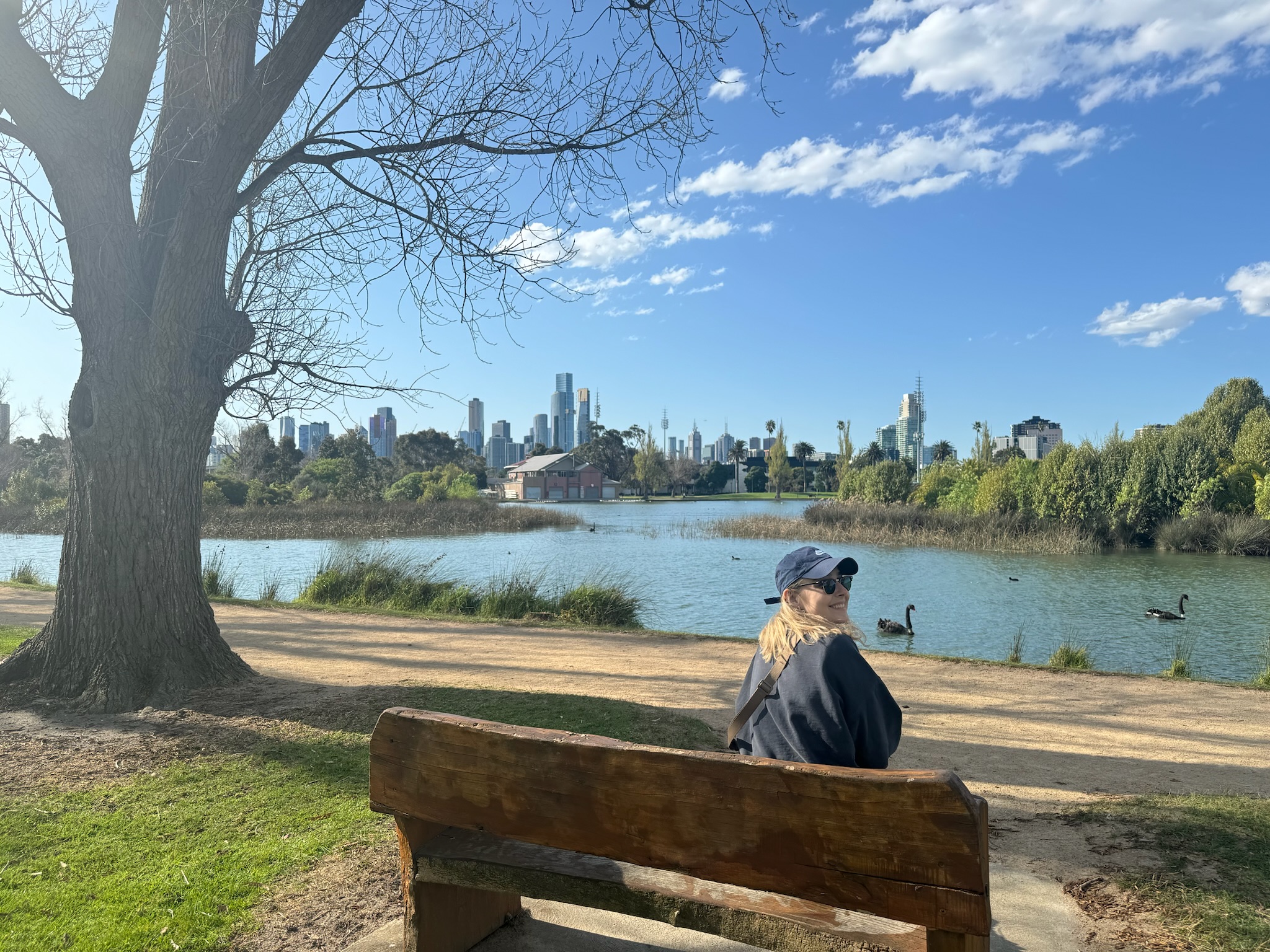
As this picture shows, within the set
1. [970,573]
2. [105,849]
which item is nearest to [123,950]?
[105,849]

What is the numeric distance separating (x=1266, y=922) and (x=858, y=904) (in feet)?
7.01

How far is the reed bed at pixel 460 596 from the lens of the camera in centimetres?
1335

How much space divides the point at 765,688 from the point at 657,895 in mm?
731

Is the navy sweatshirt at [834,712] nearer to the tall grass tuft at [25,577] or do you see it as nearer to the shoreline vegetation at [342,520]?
the tall grass tuft at [25,577]

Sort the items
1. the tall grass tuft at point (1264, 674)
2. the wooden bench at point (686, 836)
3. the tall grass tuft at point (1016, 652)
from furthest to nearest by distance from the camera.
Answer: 1. the tall grass tuft at point (1016, 652)
2. the tall grass tuft at point (1264, 674)
3. the wooden bench at point (686, 836)

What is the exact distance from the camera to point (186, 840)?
3.83 metres

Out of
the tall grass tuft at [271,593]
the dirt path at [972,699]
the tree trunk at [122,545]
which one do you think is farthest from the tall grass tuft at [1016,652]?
the tall grass tuft at [271,593]

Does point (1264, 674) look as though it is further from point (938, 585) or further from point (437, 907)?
point (938, 585)

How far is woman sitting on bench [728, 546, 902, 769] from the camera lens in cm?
247

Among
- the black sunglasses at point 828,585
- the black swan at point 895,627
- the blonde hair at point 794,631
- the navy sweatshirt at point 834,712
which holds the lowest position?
the black swan at point 895,627

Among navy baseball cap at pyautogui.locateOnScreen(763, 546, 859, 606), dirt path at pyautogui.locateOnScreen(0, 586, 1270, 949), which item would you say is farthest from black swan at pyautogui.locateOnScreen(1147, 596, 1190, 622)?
navy baseball cap at pyautogui.locateOnScreen(763, 546, 859, 606)

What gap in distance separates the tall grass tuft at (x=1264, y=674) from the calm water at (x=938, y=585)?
175 millimetres

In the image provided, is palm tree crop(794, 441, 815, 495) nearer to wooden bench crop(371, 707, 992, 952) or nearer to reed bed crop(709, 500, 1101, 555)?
reed bed crop(709, 500, 1101, 555)

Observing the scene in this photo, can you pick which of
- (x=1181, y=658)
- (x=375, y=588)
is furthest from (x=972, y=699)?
(x=375, y=588)
